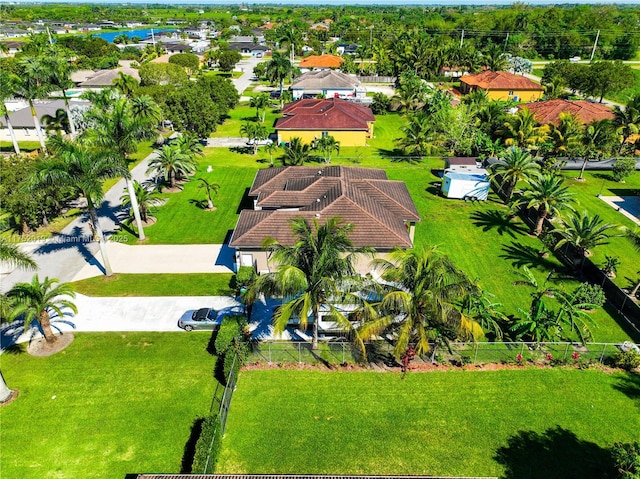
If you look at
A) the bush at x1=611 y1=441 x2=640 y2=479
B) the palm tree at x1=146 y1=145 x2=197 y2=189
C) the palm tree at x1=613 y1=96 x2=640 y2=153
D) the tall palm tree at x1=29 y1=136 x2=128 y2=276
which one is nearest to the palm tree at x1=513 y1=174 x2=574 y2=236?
the bush at x1=611 y1=441 x2=640 y2=479

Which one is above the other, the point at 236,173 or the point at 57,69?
the point at 57,69

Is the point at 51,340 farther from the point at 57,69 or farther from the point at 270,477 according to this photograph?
the point at 57,69

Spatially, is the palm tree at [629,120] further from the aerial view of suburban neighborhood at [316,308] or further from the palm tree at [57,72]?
the palm tree at [57,72]

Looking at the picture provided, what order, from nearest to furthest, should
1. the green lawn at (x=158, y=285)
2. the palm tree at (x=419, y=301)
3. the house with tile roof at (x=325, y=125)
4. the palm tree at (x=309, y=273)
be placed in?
1. the palm tree at (x=419, y=301)
2. the palm tree at (x=309, y=273)
3. the green lawn at (x=158, y=285)
4. the house with tile roof at (x=325, y=125)

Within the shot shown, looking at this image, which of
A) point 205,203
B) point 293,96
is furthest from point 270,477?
point 293,96

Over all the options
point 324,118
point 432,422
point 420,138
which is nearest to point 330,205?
point 432,422

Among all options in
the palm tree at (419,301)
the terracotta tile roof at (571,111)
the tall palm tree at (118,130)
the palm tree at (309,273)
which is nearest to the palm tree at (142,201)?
the tall palm tree at (118,130)
